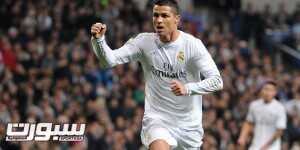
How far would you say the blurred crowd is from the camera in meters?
15.7

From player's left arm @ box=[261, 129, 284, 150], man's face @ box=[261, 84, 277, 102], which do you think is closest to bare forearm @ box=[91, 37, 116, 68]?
man's face @ box=[261, 84, 277, 102]

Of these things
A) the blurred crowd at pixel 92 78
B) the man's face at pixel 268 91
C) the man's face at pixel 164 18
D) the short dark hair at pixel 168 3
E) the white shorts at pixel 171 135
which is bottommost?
the blurred crowd at pixel 92 78

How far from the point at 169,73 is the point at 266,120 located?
4690mm

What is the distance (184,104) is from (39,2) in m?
10.5

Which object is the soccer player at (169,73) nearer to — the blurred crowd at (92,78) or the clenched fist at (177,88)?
the clenched fist at (177,88)

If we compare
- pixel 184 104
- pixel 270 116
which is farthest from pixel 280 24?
pixel 184 104

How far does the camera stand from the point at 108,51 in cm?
902

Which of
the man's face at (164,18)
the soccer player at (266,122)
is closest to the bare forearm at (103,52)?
the man's face at (164,18)

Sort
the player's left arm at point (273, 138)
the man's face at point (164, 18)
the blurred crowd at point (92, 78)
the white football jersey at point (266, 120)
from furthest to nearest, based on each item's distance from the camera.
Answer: the blurred crowd at point (92, 78) → the white football jersey at point (266, 120) → the player's left arm at point (273, 138) → the man's face at point (164, 18)

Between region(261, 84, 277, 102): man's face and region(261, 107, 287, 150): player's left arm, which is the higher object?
region(261, 84, 277, 102): man's face

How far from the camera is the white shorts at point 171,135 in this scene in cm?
927

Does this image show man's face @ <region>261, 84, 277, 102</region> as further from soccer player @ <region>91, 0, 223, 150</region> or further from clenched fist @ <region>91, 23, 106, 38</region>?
clenched fist @ <region>91, 23, 106, 38</region>

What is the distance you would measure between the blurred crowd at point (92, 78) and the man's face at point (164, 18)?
15.1ft

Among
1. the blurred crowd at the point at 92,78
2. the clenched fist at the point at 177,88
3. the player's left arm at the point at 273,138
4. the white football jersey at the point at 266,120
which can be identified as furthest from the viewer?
the blurred crowd at the point at 92,78
